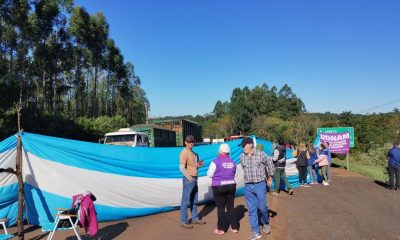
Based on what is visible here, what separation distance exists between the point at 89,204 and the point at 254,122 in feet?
286

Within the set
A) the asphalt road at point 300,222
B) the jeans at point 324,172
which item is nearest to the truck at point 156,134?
the jeans at point 324,172

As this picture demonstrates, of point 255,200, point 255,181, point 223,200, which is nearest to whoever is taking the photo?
point 255,181

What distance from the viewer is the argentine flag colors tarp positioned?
311 inches

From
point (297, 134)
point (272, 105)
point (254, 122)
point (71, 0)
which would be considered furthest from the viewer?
point (272, 105)

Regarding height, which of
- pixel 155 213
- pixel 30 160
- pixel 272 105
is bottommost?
pixel 155 213

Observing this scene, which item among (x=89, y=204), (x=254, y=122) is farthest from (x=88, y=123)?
(x=254, y=122)

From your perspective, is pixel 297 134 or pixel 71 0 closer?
pixel 71 0

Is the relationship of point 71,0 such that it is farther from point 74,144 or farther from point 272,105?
point 272,105

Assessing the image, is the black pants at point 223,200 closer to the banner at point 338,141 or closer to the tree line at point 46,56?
the banner at point 338,141

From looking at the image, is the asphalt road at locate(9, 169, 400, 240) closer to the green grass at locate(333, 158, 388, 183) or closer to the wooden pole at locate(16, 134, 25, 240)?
the wooden pole at locate(16, 134, 25, 240)

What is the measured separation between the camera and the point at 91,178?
8.55 m

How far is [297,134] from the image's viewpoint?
195 feet

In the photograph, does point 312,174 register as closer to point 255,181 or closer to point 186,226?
point 186,226

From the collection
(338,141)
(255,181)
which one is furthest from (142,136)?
(255,181)
